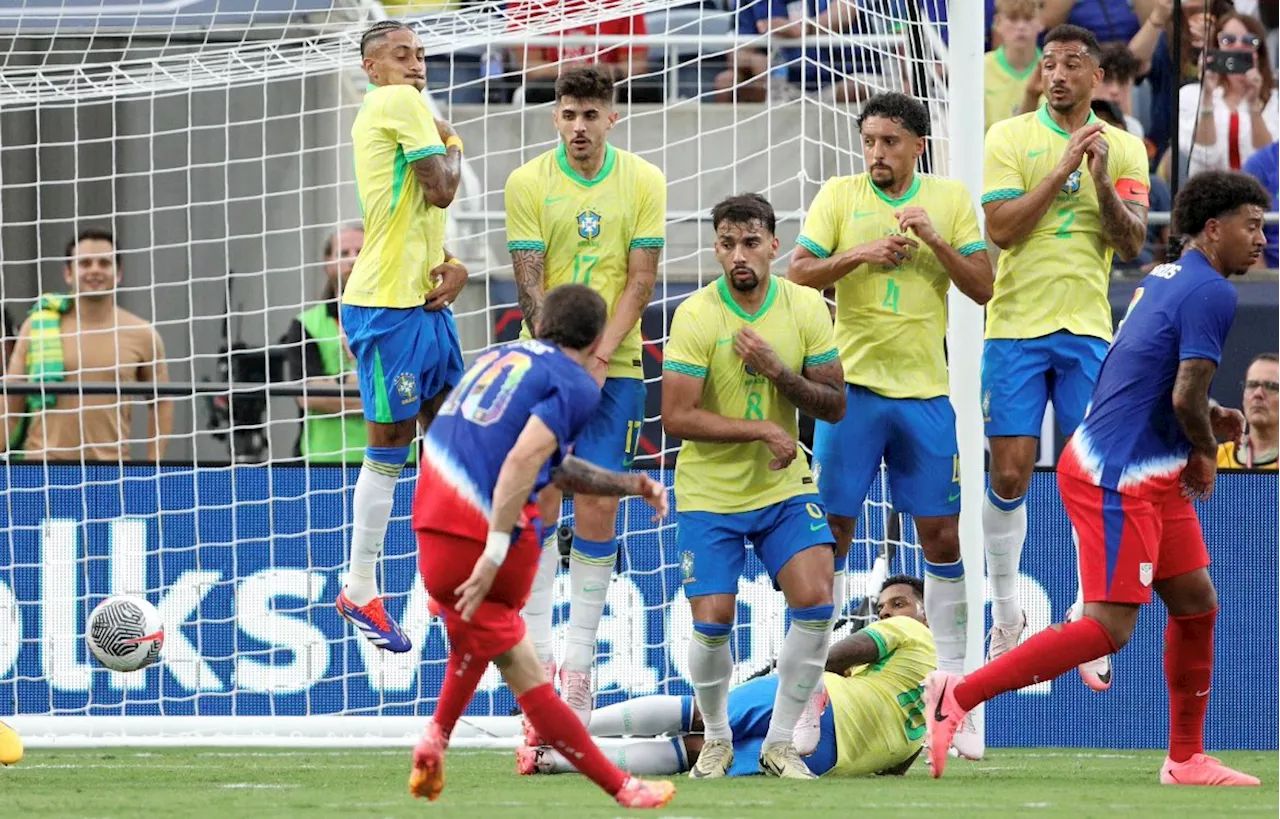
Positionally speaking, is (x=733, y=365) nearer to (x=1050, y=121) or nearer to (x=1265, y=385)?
(x=1050, y=121)

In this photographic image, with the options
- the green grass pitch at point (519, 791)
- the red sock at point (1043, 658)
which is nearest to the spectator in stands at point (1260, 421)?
the green grass pitch at point (519, 791)

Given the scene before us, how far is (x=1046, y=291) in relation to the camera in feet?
27.0

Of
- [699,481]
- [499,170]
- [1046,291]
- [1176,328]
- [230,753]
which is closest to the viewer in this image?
[1176,328]

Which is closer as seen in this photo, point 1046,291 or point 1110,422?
point 1110,422

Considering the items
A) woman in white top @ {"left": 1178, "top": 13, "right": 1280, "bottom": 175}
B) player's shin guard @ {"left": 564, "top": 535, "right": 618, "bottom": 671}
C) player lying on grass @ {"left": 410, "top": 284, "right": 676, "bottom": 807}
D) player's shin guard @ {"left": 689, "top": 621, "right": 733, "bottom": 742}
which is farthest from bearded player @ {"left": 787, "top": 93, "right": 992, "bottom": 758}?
woman in white top @ {"left": 1178, "top": 13, "right": 1280, "bottom": 175}

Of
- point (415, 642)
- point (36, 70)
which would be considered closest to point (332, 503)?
point (415, 642)

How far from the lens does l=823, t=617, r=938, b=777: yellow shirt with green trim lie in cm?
782

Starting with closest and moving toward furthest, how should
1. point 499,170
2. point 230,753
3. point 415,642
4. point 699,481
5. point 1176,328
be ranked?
point 1176,328 < point 699,481 < point 230,753 < point 415,642 < point 499,170

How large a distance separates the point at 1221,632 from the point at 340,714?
4.51 m

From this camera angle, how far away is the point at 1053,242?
8250mm

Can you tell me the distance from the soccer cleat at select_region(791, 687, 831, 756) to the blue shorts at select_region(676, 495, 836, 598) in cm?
53

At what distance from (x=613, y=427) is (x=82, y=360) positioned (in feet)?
12.9

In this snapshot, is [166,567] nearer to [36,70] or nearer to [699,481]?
[36,70]

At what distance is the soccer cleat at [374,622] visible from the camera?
820 cm
